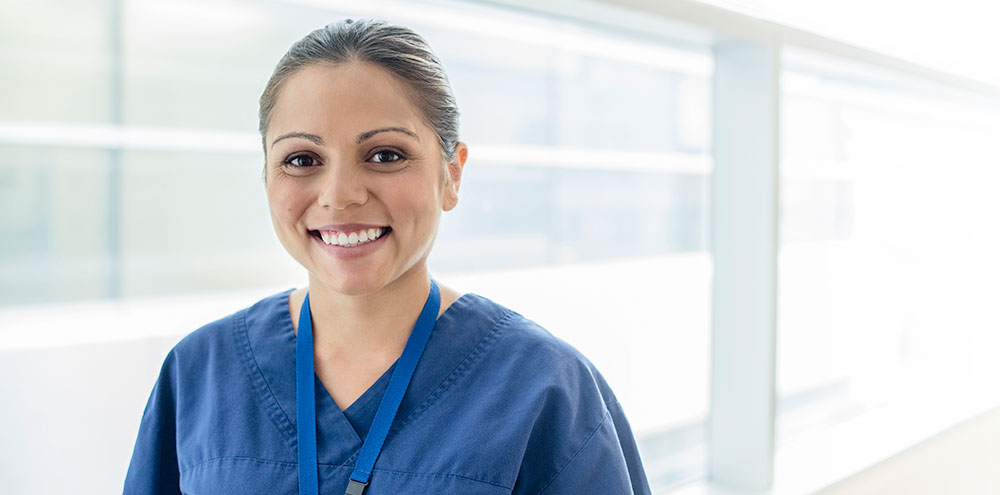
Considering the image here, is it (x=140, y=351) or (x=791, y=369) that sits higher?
(x=140, y=351)

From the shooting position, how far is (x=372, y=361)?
96cm

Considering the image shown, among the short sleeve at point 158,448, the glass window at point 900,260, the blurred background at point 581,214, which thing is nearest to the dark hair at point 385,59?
the short sleeve at point 158,448

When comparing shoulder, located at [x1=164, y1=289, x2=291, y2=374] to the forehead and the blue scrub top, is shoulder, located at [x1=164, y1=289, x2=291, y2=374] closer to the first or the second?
the blue scrub top

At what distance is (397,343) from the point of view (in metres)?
0.97

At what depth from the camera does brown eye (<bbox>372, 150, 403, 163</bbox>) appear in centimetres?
89

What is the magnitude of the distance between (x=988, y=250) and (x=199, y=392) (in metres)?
3.86

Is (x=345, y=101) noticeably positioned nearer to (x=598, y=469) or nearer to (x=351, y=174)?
(x=351, y=174)

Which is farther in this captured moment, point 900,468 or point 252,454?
A: point 900,468

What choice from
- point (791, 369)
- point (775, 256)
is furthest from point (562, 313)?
point (775, 256)

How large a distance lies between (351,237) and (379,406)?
22 centimetres

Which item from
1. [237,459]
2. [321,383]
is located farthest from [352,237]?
[237,459]

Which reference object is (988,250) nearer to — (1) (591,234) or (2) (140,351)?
(1) (591,234)

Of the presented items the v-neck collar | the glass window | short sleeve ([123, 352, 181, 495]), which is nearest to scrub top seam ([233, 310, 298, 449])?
the v-neck collar

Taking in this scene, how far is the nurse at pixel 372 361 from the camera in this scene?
87cm
